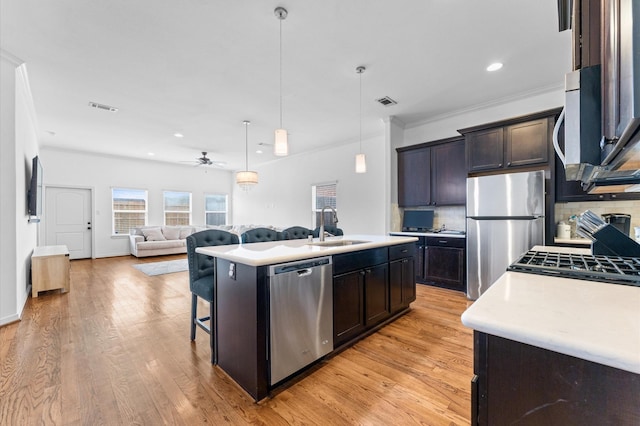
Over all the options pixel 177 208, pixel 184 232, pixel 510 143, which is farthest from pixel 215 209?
pixel 510 143

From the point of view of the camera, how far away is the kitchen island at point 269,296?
5.71 feet

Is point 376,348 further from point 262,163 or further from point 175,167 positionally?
point 175,167

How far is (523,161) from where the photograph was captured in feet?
11.5

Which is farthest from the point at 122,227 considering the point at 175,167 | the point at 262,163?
the point at 262,163

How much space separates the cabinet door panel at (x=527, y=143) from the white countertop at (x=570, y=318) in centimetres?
314

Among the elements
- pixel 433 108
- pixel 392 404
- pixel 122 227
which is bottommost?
pixel 392 404

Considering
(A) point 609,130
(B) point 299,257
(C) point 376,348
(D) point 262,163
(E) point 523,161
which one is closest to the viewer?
(A) point 609,130

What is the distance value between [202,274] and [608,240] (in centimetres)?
295

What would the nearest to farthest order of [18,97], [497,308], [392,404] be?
[497,308]
[392,404]
[18,97]

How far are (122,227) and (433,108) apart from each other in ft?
28.5

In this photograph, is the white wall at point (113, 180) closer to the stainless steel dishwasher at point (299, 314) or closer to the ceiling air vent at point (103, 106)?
the ceiling air vent at point (103, 106)

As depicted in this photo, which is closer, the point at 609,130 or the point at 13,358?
the point at 609,130

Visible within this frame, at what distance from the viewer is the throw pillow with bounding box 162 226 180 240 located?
797 centimetres

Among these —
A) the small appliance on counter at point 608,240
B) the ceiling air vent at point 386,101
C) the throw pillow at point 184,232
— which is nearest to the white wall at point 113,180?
the throw pillow at point 184,232
